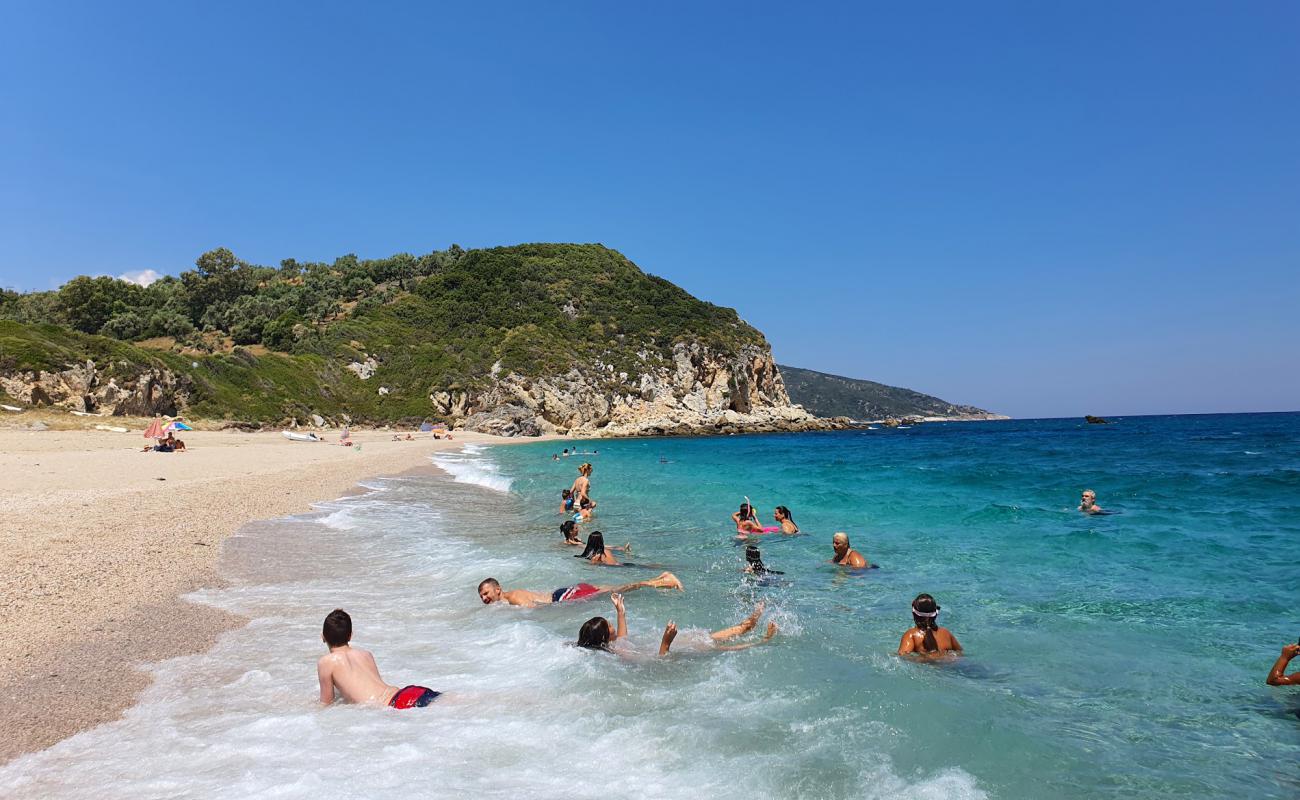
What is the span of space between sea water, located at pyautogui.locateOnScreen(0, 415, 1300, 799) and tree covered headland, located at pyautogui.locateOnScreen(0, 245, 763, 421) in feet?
131

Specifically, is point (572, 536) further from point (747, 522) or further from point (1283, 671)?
point (1283, 671)

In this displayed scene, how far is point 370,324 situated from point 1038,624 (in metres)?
76.6

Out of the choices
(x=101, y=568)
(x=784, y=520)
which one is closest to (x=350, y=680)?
(x=101, y=568)

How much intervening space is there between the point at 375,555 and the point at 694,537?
617 cm

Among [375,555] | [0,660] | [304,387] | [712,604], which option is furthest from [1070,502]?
[304,387]

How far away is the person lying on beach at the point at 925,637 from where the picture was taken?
6.19 metres

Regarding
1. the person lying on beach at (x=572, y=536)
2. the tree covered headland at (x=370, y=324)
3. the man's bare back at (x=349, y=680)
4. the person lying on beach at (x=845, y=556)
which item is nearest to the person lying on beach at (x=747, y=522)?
the person lying on beach at (x=572, y=536)

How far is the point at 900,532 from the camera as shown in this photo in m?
14.0

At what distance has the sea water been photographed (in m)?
3.97

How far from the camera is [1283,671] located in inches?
209

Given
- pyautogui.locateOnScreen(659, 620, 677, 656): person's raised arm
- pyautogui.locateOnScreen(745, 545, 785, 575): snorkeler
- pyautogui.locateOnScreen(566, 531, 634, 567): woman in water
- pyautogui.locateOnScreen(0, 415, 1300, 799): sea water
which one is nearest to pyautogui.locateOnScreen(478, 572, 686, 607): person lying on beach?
pyautogui.locateOnScreen(0, 415, 1300, 799): sea water

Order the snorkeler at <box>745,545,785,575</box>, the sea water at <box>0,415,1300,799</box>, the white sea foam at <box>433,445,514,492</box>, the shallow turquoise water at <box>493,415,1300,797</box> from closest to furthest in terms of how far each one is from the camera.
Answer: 1. the sea water at <box>0,415,1300,799</box>
2. the shallow turquoise water at <box>493,415,1300,797</box>
3. the snorkeler at <box>745,545,785,575</box>
4. the white sea foam at <box>433,445,514,492</box>

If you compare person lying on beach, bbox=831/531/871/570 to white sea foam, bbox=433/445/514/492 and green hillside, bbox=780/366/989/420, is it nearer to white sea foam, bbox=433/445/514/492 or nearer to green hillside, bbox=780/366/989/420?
white sea foam, bbox=433/445/514/492

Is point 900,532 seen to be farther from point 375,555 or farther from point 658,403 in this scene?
point 658,403
